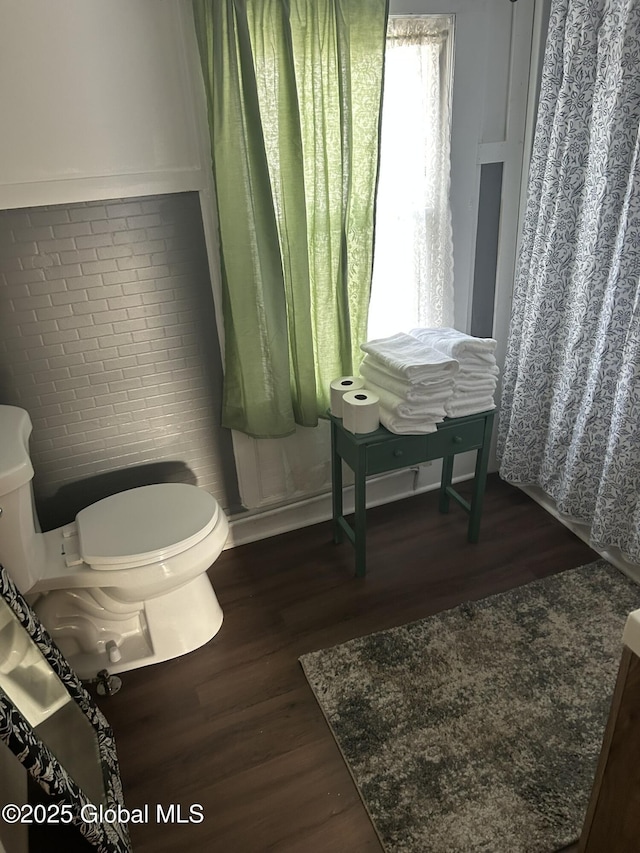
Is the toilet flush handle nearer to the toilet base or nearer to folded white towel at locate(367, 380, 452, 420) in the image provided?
the toilet base

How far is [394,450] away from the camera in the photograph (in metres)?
2.14

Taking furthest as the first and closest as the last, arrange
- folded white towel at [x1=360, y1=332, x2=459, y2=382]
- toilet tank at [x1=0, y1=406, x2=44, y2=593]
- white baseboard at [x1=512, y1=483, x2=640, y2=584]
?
1. white baseboard at [x1=512, y1=483, x2=640, y2=584]
2. folded white towel at [x1=360, y1=332, x2=459, y2=382]
3. toilet tank at [x1=0, y1=406, x2=44, y2=593]

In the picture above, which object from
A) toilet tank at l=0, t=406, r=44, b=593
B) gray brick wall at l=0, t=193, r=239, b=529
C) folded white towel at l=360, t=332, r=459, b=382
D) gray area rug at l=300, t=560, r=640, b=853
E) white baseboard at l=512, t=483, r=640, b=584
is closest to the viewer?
gray area rug at l=300, t=560, r=640, b=853

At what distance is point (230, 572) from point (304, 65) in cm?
179

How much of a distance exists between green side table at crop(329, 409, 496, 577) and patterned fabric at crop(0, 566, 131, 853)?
41.1 inches

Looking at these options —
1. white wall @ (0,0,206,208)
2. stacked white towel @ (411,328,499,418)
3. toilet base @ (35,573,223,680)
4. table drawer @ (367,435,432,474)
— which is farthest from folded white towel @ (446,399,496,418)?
white wall @ (0,0,206,208)

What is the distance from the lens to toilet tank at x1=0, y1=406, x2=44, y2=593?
1608 millimetres

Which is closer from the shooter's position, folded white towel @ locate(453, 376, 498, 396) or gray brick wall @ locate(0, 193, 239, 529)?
gray brick wall @ locate(0, 193, 239, 529)

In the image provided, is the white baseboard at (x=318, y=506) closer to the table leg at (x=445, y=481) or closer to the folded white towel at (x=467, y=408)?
the table leg at (x=445, y=481)

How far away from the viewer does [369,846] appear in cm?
147

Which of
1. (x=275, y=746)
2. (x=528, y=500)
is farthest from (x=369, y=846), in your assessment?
(x=528, y=500)

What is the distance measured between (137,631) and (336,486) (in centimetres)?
91

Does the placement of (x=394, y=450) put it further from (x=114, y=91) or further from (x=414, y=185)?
(x=114, y=91)

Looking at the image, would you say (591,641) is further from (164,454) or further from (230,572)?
(164,454)
